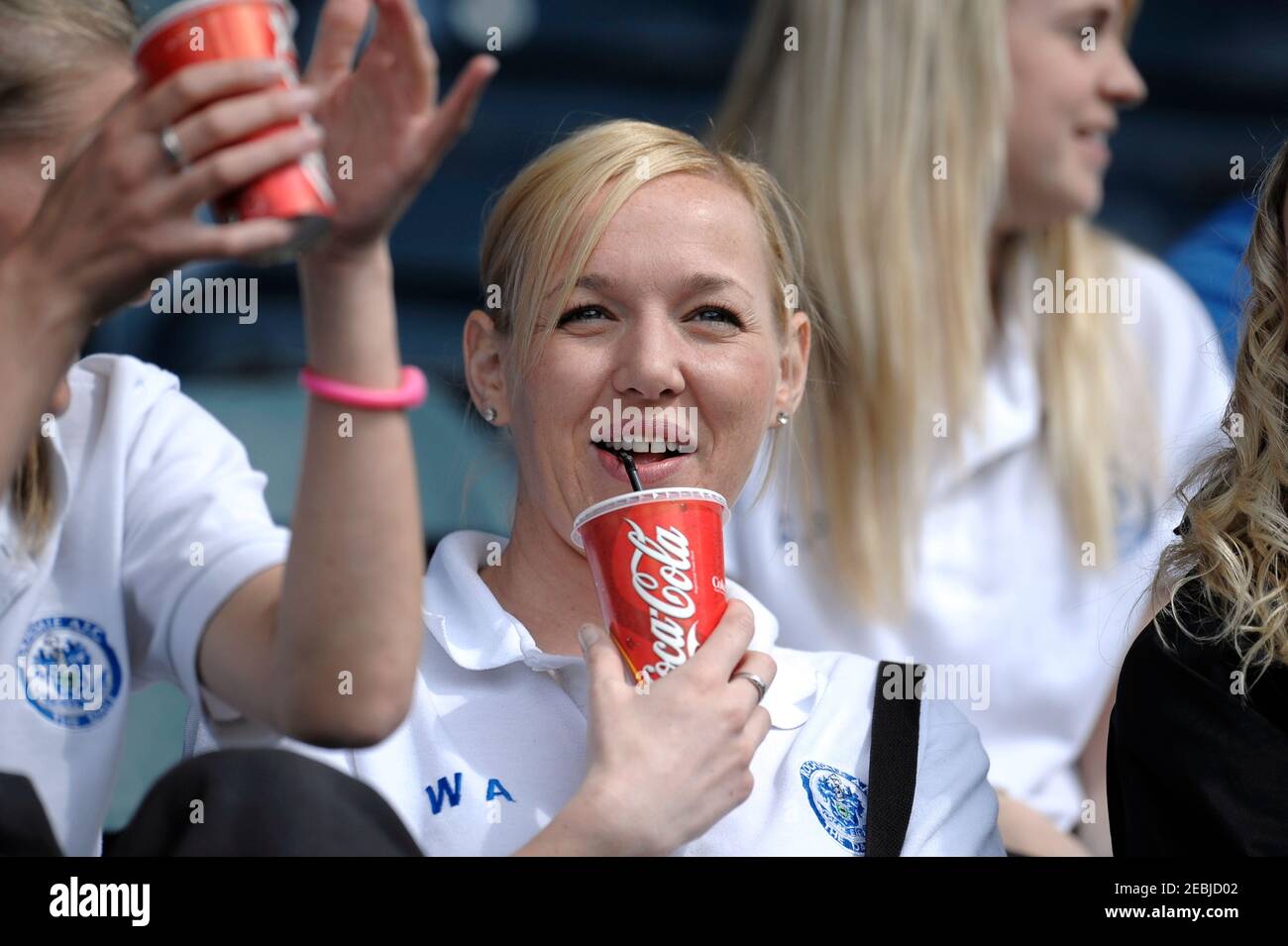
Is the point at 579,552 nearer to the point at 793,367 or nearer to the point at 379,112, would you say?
the point at 793,367

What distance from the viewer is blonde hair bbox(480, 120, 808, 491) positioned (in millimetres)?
1818

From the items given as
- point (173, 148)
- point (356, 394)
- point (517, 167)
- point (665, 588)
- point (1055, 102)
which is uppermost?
point (1055, 102)

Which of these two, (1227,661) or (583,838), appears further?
(1227,661)

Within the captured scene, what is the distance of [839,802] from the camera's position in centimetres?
176

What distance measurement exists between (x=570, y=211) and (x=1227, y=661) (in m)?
0.81

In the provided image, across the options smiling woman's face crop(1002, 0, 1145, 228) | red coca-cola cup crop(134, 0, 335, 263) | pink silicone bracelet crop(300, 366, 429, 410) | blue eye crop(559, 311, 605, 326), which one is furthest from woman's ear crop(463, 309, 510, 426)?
smiling woman's face crop(1002, 0, 1145, 228)

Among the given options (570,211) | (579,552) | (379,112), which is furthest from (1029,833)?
(379,112)

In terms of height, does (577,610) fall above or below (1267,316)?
below

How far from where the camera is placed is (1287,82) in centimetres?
329

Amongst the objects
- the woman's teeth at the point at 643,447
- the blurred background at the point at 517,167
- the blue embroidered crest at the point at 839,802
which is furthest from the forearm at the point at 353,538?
the blurred background at the point at 517,167

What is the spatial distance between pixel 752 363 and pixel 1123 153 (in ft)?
6.04

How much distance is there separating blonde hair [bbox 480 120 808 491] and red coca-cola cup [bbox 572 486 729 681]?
31 centimetres

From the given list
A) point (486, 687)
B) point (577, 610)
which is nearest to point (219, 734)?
point (486, 687)
